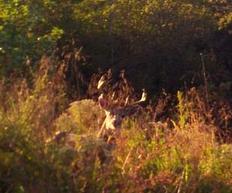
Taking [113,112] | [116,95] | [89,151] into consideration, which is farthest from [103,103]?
[89,151]

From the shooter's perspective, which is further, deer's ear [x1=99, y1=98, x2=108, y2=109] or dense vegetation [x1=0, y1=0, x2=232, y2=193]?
deer's ear [x1=99, y1=98, x2=108, y2=109]

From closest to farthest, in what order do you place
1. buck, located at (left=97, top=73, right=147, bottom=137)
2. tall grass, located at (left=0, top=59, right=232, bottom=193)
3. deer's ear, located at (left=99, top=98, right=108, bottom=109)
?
tall grass, located at (left=0, top=59, right=232, bottom=193), buck, located at (left=97, top=73, right=147, bottom=137), deer's ear, located at (left=99, top=98, right=108, bottom=109)

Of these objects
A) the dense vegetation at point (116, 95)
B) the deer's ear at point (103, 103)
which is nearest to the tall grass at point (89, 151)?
the dense vegetation at point (116, 95)

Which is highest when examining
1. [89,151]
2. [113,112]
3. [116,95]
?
[89,151]

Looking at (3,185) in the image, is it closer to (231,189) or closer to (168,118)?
(231,189)

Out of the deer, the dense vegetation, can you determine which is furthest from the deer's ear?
the dense vegetation

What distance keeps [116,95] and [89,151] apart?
251 cm

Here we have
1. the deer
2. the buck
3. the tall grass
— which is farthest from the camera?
the buck

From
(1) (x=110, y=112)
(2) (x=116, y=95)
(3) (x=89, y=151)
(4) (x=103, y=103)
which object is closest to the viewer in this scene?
(3) (x=89, y=151)

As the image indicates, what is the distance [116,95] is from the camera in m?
9.13

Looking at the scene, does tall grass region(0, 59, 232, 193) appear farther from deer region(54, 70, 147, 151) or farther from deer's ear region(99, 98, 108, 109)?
deer's ear region(99, 98, 108, 109)

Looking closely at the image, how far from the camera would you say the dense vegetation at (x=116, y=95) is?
662 cm

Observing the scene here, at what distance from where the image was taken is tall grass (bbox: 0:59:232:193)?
6.55 meters

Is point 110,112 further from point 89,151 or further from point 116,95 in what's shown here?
point 89,151
